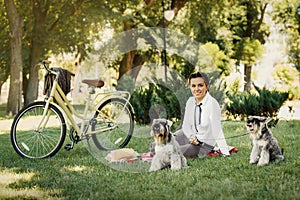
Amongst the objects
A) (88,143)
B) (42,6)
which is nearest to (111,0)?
(42,6)

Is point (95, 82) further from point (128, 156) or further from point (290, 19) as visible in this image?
point (290, 19)

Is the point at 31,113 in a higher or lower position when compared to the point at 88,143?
higher

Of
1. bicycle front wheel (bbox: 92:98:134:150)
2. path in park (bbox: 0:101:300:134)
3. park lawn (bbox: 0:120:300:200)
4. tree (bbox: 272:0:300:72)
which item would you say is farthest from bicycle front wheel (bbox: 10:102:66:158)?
tree (bbox: 272:0:300:72)

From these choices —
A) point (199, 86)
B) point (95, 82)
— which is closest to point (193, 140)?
point (199, 86)

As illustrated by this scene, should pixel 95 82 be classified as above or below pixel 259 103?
above

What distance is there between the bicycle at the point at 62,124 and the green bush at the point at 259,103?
5586 mm

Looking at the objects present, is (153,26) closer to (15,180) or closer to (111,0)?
(111,0)

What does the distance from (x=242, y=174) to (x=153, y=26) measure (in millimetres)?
19162

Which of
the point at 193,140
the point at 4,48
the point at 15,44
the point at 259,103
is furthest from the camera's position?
the point at 4,48

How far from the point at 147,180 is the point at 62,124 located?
6.61 ft

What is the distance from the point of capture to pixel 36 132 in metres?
6.53

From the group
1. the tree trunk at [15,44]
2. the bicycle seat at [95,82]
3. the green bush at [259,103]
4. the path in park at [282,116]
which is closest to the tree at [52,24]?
the tree trunk at [15,44]

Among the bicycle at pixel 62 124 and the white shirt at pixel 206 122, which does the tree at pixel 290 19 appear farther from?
the white shirt at pixel 206 122

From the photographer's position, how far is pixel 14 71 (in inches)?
628
